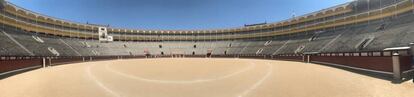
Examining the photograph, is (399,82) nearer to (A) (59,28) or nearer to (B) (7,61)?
(B) (7,61)

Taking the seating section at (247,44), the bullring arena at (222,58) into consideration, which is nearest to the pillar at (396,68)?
the bullring arena at (222,58)

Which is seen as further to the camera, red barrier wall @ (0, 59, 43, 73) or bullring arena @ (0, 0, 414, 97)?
red barrier wall @ (0, 59, 43, 73)

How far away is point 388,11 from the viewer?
4094 centimetres

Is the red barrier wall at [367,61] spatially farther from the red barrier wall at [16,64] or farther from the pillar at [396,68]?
the red barrier wall at [16,64]

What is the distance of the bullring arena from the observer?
11898mm

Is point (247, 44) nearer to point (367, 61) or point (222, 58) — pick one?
point (222, 58)

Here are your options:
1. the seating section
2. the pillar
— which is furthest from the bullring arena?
the seating section

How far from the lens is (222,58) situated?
210 ft

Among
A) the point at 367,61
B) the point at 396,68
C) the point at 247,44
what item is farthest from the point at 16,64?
the point at 247,44

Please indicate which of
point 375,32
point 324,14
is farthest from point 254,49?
point 375,32

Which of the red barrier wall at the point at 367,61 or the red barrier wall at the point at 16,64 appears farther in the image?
the red barrier wall at the point at 16,64

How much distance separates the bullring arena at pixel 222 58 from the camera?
39.0 feet

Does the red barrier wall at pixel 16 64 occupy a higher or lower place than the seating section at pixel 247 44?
lower

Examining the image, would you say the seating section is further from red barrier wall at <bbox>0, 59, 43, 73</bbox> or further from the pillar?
the pillar
